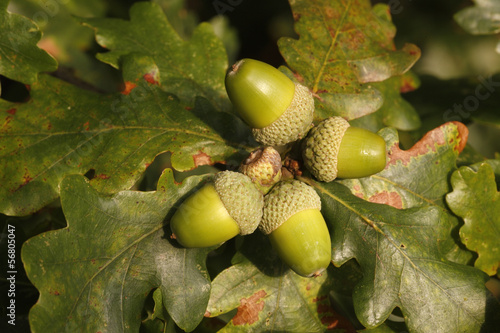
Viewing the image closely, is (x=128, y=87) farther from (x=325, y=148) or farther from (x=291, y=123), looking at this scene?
(x=325, y=148)

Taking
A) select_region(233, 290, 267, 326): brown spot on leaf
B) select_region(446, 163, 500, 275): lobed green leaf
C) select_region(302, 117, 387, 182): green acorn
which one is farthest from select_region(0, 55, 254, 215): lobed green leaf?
select_region(446, 163, 500, 275): lobed green leaf

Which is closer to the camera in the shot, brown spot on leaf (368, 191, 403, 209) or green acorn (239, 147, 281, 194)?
Answer: green acorn (239, 147, 281, 194)

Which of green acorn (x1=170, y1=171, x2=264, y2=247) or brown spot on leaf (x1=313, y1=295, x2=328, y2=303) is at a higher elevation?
green acorn (x1=170, y1=171, x2=264, y2=247)

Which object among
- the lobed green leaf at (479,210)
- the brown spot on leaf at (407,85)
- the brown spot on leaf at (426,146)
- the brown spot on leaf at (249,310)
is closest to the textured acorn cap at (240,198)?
the brown spot on leaf at (249,310)

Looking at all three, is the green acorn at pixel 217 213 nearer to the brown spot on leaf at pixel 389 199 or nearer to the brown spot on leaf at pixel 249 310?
the brown spot on leaf at pixel 249 310

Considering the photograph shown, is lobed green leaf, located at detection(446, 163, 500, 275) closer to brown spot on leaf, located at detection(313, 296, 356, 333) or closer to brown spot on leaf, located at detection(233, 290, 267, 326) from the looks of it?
brown spot on leaf, located at detection(313, 296, 356, 333)
